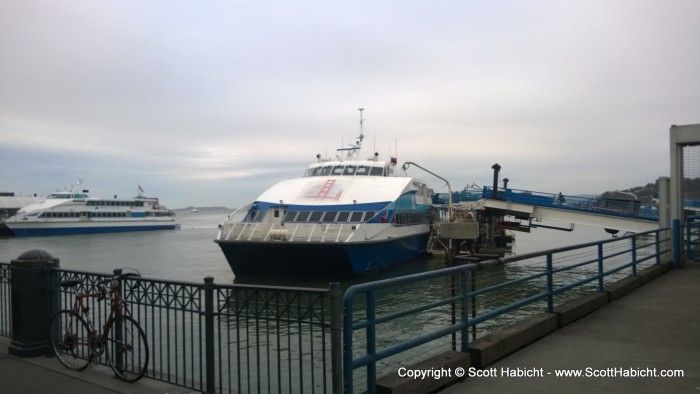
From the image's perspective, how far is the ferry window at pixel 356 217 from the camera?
20.5 m

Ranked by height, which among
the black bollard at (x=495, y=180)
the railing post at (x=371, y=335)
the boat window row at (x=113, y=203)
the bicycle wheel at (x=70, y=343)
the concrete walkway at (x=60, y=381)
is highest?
the black bollard at (x=495, y=180)

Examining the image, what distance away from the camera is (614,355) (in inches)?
218

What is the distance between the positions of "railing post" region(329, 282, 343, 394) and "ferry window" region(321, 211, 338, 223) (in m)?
16.7

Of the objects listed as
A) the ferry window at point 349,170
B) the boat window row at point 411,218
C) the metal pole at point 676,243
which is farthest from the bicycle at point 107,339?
the ferry window at point 349,170

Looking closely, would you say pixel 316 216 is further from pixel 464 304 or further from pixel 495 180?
pixel 464 304

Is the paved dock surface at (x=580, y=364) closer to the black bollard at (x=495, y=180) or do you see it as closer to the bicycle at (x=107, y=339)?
the bicycle at (x=107, y=339)

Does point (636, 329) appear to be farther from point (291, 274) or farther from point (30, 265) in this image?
point (291, 274)

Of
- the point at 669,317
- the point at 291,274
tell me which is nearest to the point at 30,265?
the point at 669,317

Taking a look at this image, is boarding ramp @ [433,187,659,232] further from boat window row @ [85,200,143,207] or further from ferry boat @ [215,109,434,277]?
boat window row @ [85,200,143,207]

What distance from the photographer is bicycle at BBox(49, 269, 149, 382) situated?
5312mm

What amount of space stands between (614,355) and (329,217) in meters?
15.8

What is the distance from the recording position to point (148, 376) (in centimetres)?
527

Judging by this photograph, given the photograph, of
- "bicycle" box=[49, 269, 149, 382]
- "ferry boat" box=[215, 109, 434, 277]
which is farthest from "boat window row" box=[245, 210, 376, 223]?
"bicycle" box=[49, 269, 149, 382]

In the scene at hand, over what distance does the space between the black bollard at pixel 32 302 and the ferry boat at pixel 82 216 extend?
63180mm
